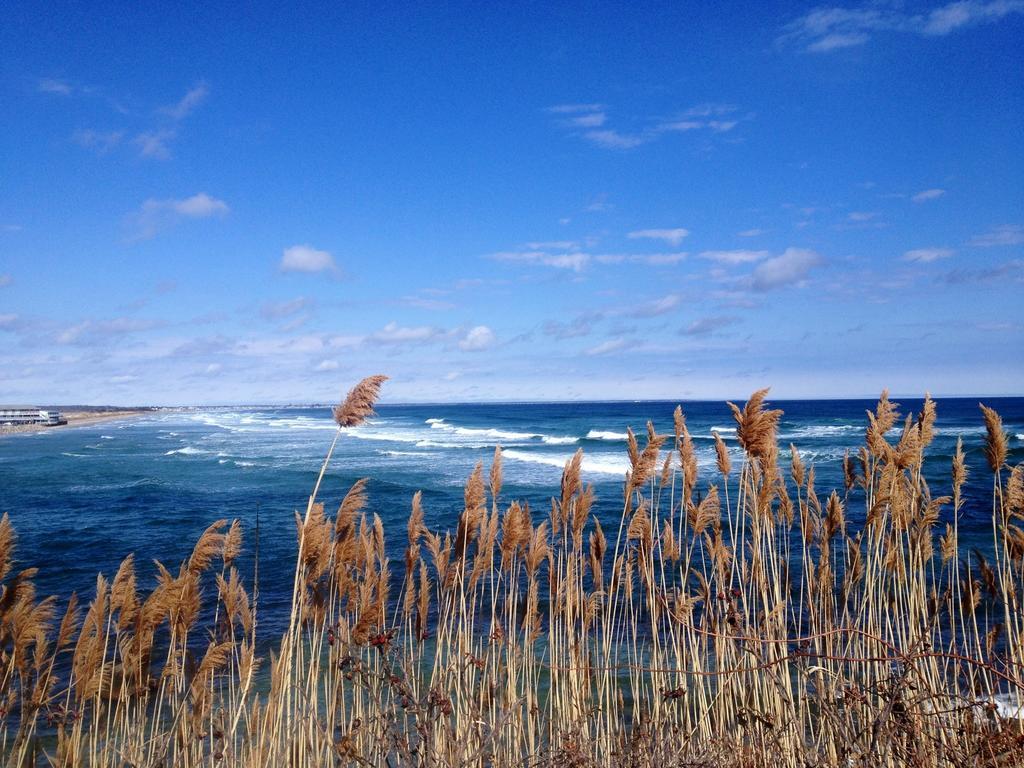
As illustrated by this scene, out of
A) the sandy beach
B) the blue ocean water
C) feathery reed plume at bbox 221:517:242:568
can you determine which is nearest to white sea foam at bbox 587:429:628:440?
the blue ocean water

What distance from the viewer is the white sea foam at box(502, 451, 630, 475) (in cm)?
3055

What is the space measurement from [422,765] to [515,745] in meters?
1.84

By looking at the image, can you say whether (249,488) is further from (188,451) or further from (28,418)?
(28,418)

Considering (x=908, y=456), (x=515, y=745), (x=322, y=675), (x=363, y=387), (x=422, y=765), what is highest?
(x=363, y=387)

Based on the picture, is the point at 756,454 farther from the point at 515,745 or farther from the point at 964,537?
the point at 964,537

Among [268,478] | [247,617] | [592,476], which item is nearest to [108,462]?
[268,478]

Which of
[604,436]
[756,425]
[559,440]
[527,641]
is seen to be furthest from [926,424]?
[604,436]

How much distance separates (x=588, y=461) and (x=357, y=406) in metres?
31.2

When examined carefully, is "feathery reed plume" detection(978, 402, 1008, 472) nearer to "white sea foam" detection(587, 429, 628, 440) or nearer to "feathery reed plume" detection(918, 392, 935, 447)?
"feathery reed plume" detection(918, 392, 935, 447)

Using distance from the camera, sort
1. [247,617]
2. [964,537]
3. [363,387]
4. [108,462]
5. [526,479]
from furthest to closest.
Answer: [108,462]
[526,479]
[964,537]
[247,617]
[363,387]

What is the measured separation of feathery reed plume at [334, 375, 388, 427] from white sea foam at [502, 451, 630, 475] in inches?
976

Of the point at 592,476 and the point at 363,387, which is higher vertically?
the point at 363,387

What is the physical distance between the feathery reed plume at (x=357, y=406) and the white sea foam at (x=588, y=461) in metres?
24.8

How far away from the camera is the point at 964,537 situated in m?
16.5
